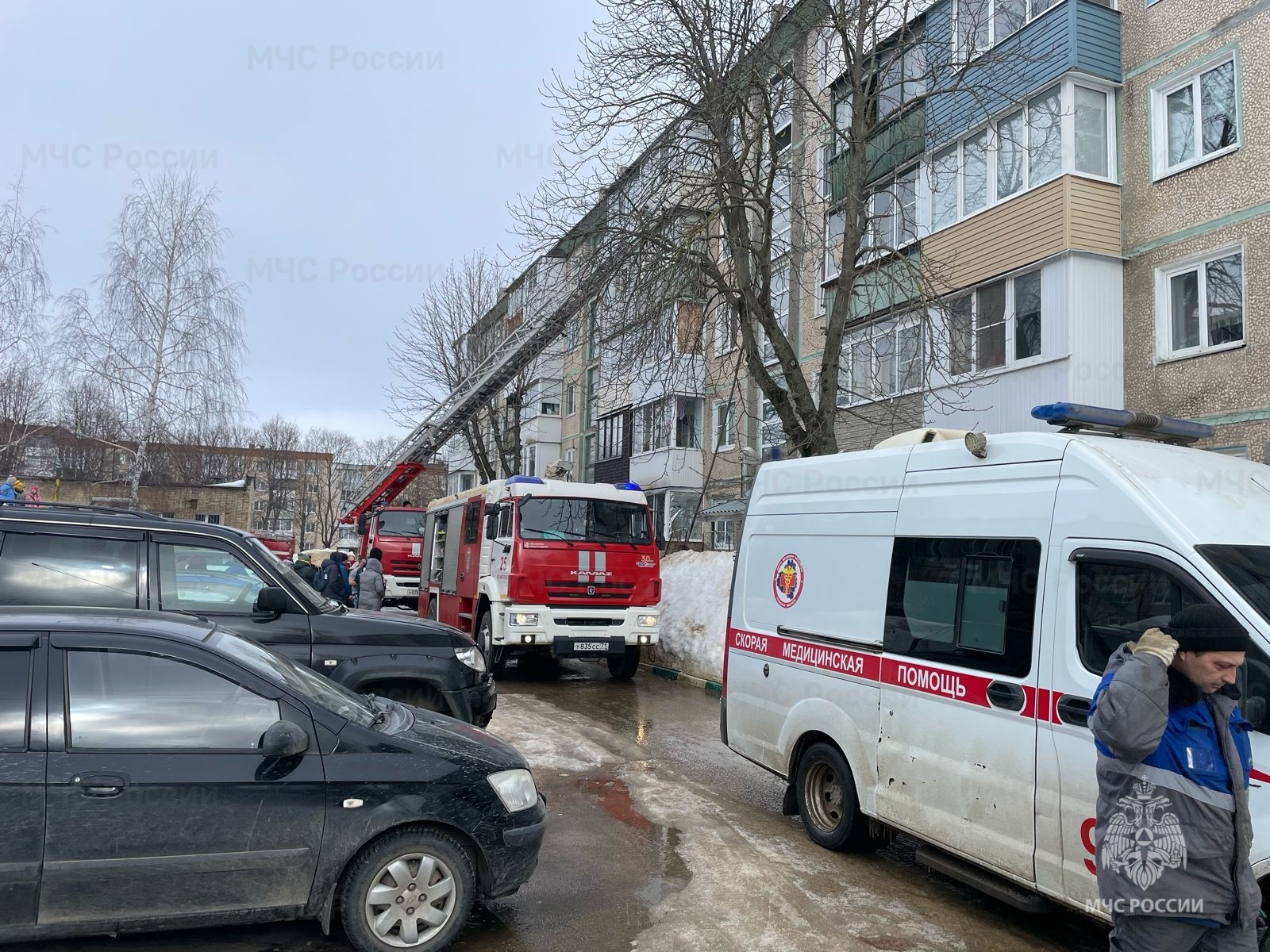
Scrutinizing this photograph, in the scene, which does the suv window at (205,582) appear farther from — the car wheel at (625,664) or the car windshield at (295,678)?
the car wheel at (625,664)

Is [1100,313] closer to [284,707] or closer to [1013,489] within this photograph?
[1013,489]

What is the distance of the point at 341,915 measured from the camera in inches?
154

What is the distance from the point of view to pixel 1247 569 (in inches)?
149

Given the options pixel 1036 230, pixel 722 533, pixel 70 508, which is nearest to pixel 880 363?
pixel 1036 230

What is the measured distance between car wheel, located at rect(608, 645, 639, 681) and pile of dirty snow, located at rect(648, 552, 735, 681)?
107cm

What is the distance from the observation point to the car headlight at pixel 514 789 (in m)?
4.24

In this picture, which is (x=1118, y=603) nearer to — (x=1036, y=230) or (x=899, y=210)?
(x=1036, y=230)

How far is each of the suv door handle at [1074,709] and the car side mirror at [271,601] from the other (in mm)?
4769

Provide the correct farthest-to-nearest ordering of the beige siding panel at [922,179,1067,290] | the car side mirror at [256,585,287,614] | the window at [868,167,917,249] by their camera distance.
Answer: the window at [868,167,917,249], the beige siding panel at [922,179,1067,290], the car side mirror at [256,585,287,614]

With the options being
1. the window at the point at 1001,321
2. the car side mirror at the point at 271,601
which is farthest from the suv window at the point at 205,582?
the window at the point at 1001,321

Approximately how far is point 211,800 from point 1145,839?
347 centimetres

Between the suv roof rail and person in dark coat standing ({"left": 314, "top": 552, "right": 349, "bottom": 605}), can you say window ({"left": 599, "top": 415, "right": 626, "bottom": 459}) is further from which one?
the suv roof rail

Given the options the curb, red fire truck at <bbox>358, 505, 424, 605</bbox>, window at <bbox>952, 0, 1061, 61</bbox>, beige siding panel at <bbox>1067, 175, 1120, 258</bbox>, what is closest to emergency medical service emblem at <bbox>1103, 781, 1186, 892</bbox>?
the curb

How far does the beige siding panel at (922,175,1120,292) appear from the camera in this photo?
14.7 metres
